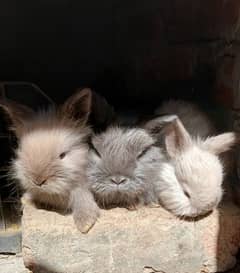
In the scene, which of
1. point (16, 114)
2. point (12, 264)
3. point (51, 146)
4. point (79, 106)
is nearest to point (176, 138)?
point (79, 106)

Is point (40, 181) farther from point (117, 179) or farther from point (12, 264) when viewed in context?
point (12, 264)

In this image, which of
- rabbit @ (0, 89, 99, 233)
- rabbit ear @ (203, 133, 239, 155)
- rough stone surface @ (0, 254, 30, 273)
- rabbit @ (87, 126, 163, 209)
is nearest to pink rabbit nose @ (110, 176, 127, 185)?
rabbit @ (87, 126, 163, 209)

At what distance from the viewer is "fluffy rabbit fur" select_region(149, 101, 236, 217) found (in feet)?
7.43

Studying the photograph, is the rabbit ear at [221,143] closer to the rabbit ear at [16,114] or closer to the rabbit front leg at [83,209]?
the rabbit front leg at [83,209]

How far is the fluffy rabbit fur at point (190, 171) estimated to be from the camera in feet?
7.43

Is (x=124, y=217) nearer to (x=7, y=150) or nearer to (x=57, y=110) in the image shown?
(x=57, y=110)

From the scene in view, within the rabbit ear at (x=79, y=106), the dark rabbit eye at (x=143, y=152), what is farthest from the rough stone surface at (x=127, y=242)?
the rabbit ear at (x=79, y=106)

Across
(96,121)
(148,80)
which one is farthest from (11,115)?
(148,80)

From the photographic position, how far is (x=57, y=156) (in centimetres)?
226

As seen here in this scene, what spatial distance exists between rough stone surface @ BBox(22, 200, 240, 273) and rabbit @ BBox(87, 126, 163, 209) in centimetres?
9

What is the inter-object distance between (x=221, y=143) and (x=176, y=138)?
0.77 ft

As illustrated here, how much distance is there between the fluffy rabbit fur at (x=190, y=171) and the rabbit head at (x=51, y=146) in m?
0.37

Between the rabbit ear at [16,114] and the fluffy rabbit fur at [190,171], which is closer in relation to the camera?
the fluffy rabbit fur at [190,171]

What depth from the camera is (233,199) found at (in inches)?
101
